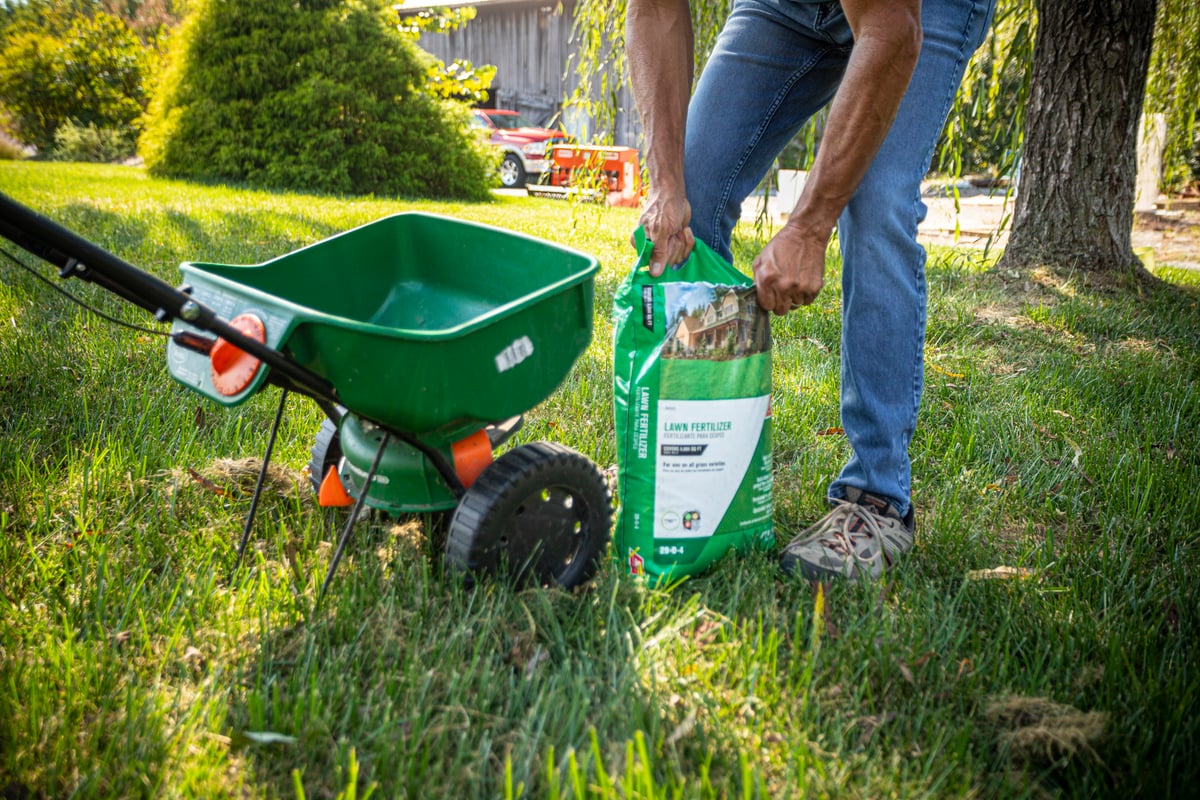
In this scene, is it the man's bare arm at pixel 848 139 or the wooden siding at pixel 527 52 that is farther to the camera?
the wooden siding at pixel 527 52

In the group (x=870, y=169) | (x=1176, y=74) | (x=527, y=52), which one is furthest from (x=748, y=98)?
(x=527, y=52)

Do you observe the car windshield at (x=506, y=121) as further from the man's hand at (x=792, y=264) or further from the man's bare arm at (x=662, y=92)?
the man's hand at (x=792, y=264)

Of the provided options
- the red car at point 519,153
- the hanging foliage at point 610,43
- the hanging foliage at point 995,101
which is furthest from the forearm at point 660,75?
the red car at point 519,153

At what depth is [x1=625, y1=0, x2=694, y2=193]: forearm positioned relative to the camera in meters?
1.69

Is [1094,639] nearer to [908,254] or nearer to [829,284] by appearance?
[908,254]

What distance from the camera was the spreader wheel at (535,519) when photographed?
1.37m

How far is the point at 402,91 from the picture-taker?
9.07 metres

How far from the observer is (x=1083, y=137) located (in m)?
4.02

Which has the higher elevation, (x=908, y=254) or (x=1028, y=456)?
(x=908, y=254)

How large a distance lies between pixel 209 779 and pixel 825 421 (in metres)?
1.87

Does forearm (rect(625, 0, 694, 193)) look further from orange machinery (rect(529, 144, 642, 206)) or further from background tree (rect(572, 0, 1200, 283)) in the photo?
orange machinery (rect(529, 144, 642, 206))

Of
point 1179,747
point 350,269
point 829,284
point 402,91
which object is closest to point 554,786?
point 1179,747

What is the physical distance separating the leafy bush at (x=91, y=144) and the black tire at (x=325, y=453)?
16601 millimetres

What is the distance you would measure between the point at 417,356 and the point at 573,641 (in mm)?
532
